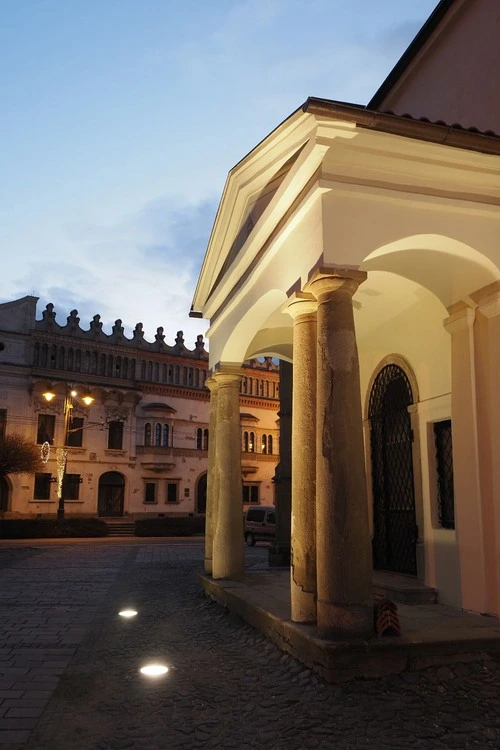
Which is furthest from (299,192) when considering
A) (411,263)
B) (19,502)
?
(19,502)

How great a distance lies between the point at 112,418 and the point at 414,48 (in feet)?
95.7

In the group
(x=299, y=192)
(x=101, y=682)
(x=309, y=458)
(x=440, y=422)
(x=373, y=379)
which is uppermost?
(x=299, y=192)

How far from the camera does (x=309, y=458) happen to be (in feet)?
21.1

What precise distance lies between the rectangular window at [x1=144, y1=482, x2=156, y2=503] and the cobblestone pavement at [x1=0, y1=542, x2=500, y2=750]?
28.9 meters

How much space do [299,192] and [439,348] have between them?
312cm

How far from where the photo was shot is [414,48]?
1089 cm

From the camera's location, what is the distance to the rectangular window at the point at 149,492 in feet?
122

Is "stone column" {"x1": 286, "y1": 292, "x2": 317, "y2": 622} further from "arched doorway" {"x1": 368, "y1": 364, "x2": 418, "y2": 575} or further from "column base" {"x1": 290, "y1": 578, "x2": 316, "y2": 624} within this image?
"arched doorway" {"x1": 368, "y1": 364, "x2": 418, "y2": 575}

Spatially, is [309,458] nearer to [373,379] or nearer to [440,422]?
[440,422]

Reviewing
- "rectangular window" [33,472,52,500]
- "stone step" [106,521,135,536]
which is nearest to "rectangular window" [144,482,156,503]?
"stone step" [106,521,135,536]

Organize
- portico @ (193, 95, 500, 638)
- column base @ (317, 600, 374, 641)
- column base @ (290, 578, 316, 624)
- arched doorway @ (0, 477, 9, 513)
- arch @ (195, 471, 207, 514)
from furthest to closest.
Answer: arch @ (195, 471, 207, 514), arched doorway @ (0, 477, 9, 513), column base @ (290, 578, 316, 624), portico @ (193, 95, 500, 638), column base @ (317, 600, 374, 641)

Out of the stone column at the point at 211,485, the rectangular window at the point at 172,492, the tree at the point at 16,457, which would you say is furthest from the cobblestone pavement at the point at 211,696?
the rectangular window at the point at 172,492

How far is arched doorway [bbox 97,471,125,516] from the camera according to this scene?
36.2m

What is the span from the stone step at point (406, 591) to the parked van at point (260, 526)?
18781 mm
